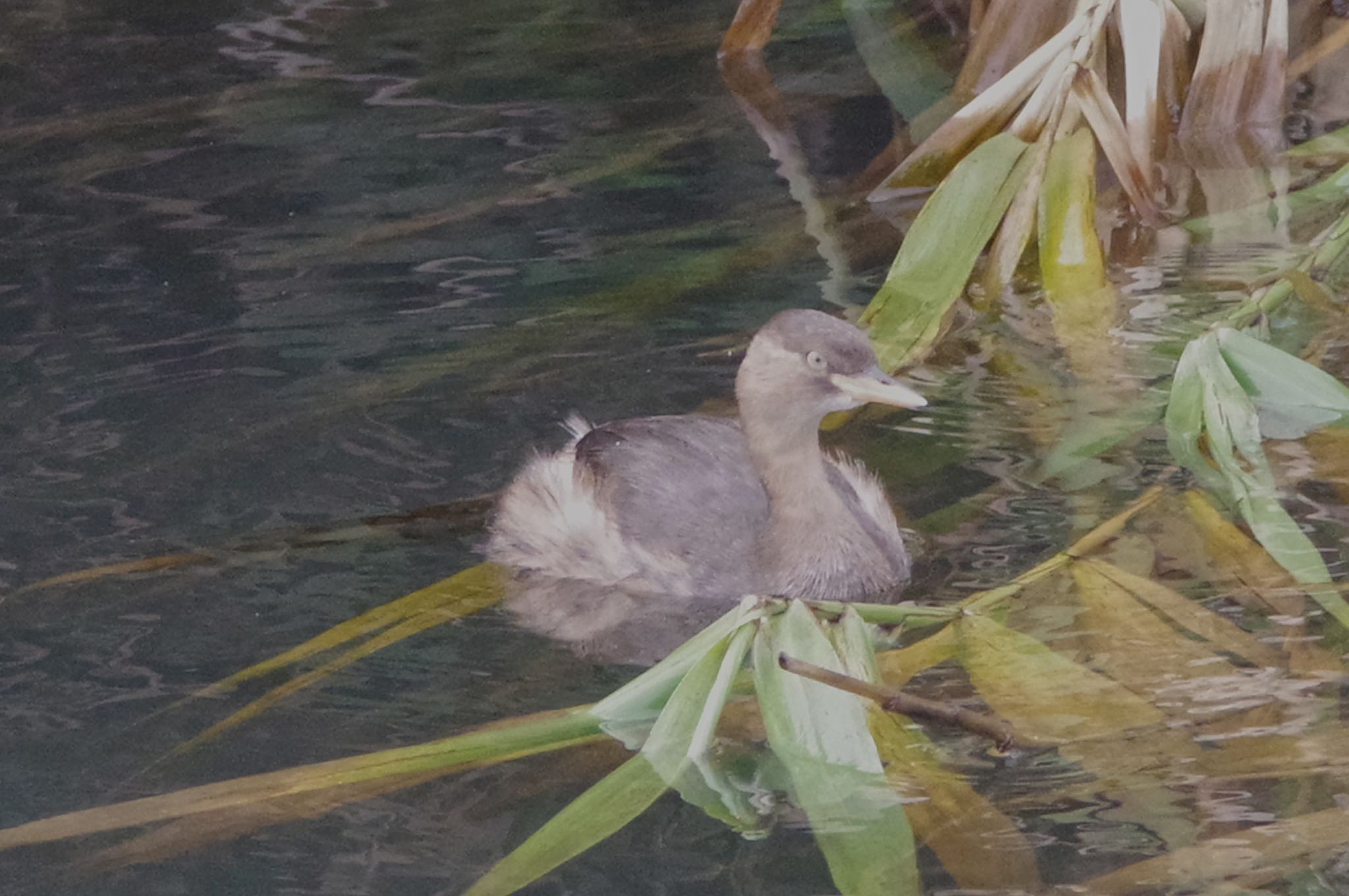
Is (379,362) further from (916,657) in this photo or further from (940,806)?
(940,806)

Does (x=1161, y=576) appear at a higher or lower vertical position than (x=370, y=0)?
lower

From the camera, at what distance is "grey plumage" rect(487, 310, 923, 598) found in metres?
3.59

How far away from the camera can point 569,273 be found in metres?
4.79

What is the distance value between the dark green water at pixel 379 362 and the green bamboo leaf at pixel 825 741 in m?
0.07

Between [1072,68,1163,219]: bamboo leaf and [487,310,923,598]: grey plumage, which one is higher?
[1072,68,1163,219]: bamboo leaf

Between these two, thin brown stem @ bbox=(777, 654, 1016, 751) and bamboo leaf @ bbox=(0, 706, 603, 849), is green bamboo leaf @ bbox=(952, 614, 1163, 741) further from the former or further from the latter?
bamboo leaf @ bbox=(0, 706, 603, 849)

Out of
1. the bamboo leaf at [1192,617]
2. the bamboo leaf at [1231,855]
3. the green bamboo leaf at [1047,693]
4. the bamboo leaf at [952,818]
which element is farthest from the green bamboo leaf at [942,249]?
the bamboo leaf at [1231,855]

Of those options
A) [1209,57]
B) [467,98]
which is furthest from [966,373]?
[467,98]

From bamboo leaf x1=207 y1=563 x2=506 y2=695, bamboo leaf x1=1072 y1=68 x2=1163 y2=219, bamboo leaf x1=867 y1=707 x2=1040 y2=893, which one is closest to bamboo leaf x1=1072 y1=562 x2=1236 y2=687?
bamboo leaf x1=867 y1=707 x2=1040 y2=893

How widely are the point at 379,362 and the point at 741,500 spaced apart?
1076 millimetres

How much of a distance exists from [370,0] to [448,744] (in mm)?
5076

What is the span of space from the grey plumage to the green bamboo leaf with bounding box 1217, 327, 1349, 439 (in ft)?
1.95

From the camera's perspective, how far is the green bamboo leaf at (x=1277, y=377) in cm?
334

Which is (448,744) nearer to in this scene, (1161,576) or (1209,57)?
(1161,576)
